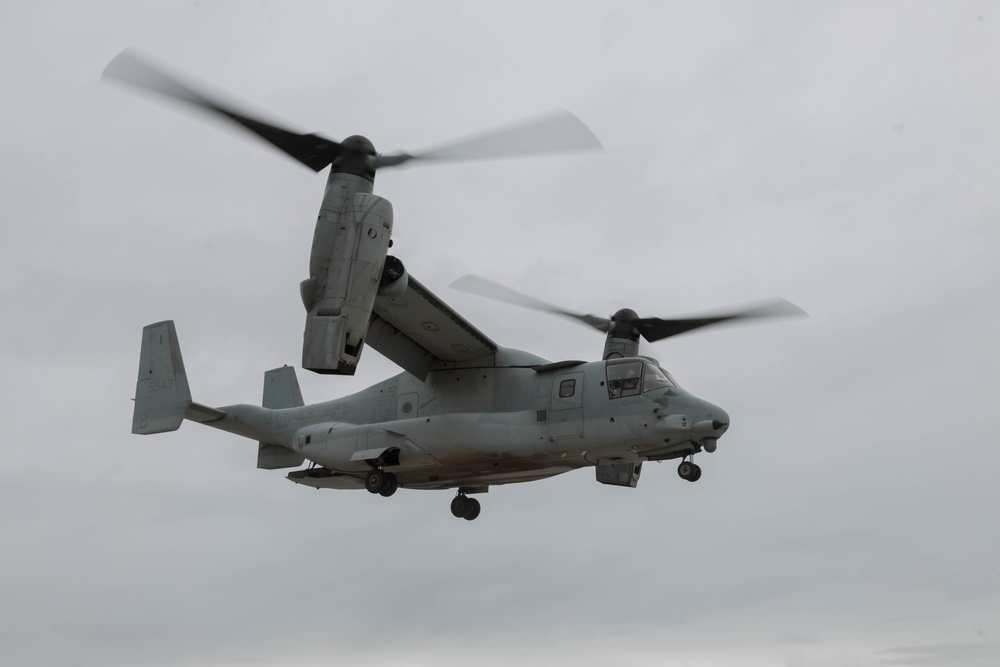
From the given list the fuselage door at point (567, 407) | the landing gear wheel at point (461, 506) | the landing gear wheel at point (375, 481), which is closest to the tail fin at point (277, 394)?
the landing gear wheel at point (375, 481)

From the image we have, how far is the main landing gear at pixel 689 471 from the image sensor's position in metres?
21.7

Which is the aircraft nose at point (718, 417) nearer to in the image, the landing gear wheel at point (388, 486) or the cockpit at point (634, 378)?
the cockpit at point (634, 378)

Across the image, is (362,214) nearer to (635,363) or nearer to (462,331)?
(462,331)

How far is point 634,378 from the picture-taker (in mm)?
22359

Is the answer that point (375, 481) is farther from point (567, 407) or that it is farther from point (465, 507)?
point (567, 407)

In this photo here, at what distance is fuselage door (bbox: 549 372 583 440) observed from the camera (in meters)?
22.5

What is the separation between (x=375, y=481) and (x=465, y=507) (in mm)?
3197

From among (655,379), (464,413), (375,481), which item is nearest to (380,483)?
A: (375,481)

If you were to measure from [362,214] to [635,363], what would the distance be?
644cm

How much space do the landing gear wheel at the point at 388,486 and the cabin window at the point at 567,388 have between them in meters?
3.89

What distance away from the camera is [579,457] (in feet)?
75.3

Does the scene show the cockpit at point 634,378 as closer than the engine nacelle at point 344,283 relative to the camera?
No

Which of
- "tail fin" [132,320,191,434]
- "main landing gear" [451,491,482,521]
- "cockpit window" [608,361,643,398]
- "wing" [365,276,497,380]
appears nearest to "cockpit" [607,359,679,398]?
"cockpit window" [608,361,643,398]

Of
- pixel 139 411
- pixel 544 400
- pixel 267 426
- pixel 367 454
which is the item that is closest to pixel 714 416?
pixel 544 400
